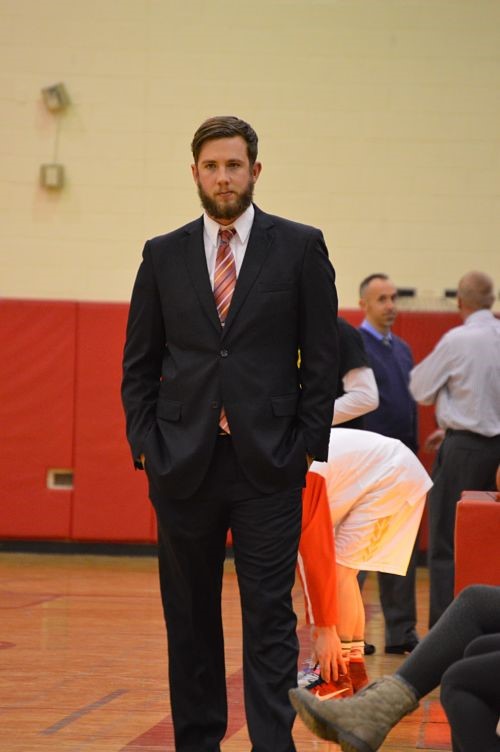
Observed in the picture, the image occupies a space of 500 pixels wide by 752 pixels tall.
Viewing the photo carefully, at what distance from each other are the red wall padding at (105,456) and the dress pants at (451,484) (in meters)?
2.77

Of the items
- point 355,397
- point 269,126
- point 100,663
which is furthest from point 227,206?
point 269,126

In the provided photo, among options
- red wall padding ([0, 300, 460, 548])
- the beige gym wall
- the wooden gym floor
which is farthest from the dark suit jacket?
the beige gym wall

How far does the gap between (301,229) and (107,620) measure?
3294mm

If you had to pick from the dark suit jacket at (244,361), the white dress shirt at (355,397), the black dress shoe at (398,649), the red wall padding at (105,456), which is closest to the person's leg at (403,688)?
the dark suit jacket at (244,361)

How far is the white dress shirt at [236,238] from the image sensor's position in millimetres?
3180

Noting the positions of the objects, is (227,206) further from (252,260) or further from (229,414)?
(229,414)

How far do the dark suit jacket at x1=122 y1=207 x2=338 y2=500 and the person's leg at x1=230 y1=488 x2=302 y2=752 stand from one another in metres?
0.09

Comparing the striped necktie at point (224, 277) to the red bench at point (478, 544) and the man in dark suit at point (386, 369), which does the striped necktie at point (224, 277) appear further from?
the man in dark suit at point (386, 369)

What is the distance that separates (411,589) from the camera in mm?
5531

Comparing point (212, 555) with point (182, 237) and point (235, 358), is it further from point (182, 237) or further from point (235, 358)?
point (182, 237)

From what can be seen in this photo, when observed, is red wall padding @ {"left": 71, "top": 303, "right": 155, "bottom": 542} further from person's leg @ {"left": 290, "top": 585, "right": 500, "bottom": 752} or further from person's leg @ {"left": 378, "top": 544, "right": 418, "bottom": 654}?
person's leg @ {"left": 290, "top": 585, "right": 500, "bottom": 752}

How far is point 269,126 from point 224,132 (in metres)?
5.55

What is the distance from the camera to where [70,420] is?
8227 mm

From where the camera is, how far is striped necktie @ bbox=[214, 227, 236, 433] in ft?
10.2
